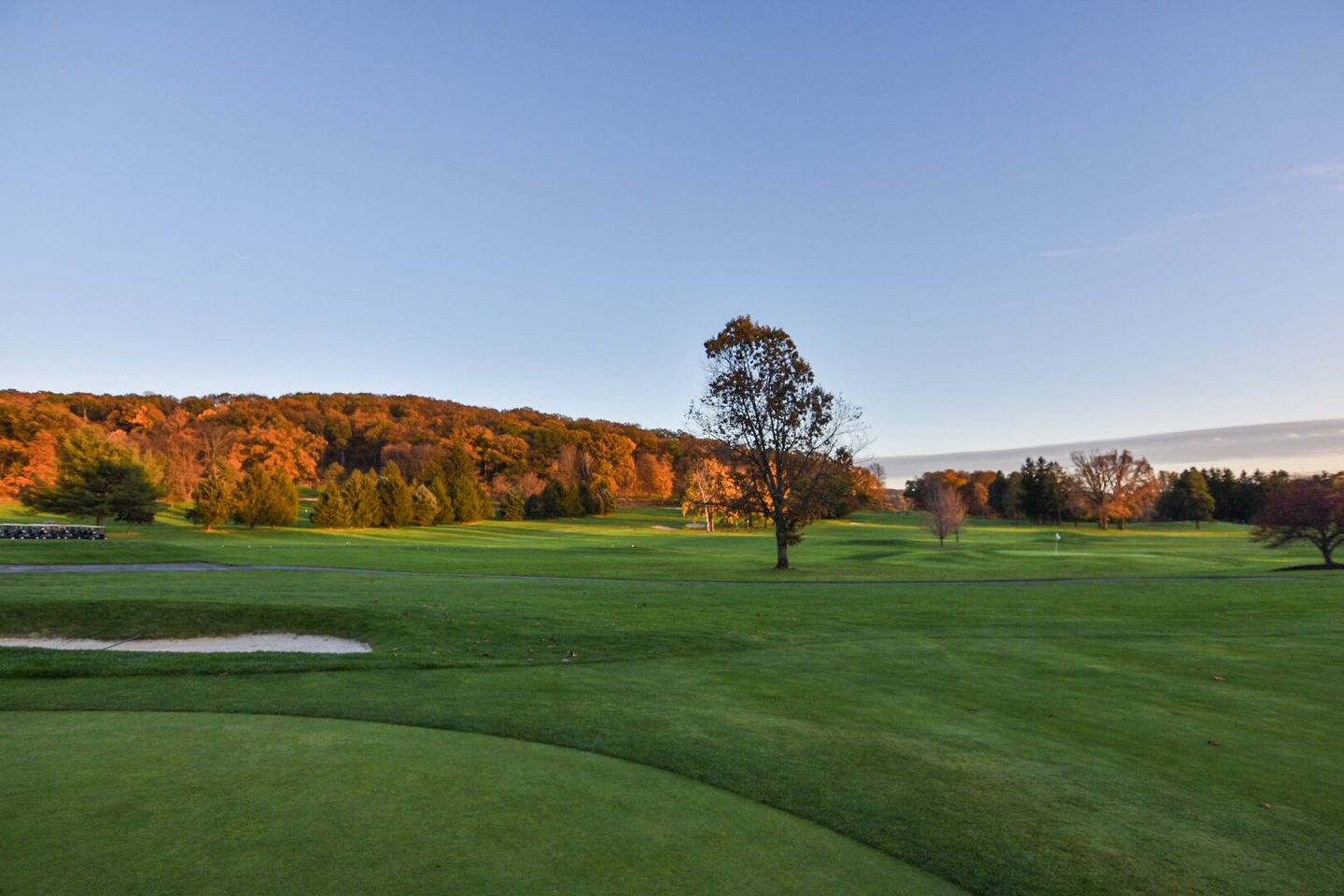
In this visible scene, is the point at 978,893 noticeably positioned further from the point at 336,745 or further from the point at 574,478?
the point at 574,478

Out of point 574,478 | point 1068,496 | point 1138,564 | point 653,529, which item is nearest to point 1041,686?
point 1138,564

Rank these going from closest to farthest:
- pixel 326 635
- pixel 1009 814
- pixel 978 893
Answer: pixel 978 893, pixel 1009 814, pixel 326 635

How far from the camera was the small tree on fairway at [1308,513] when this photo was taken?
25781mm

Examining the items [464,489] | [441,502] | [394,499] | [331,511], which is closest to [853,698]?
[331,511]

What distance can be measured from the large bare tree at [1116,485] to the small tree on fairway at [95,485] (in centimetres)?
8214

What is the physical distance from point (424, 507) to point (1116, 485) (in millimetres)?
69289

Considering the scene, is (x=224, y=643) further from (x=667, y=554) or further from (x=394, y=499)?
(x=394, y=499)

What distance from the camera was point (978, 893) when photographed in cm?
410

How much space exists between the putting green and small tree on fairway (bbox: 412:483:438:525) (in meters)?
60.0

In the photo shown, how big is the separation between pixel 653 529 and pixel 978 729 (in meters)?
62.9

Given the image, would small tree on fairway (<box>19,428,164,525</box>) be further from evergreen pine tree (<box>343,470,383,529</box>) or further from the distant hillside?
the distant hillside

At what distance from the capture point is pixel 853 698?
859 cm

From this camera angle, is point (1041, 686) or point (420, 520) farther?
point (420, 520)

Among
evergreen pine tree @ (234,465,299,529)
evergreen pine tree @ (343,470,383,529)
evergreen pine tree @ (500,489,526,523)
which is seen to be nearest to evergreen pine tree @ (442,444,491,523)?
evergreen pine tree @ (500,489,526,523)
